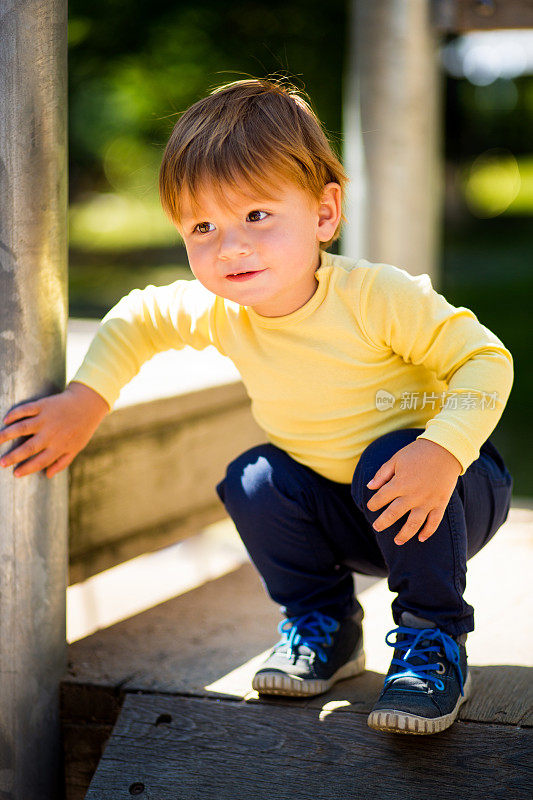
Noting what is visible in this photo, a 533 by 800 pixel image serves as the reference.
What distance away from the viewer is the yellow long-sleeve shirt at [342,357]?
1814 millimetres

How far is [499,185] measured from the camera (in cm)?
3834

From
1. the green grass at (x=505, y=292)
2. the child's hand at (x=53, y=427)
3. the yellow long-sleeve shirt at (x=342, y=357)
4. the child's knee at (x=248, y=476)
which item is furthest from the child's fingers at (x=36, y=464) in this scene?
the green grass at (x=505, y=292)

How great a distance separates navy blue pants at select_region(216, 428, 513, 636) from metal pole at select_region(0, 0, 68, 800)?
394 millimetres

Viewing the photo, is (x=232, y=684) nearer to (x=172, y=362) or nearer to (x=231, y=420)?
(x=231, y=420)

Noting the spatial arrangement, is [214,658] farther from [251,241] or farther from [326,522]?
[251,241]

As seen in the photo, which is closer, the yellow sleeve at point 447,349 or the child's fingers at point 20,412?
the yellow sleeve at point 447,349

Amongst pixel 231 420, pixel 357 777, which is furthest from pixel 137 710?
pixel 231 420

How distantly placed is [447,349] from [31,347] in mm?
773

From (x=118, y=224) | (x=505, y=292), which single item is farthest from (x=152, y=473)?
(x=118, y=224)

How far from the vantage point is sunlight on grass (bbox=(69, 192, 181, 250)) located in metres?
18.2

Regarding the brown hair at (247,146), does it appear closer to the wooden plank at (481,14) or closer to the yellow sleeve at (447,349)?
the yellow sleeve at (447,349)

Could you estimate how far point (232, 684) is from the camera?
205 centimetres

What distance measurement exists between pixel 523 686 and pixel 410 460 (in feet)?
1.80

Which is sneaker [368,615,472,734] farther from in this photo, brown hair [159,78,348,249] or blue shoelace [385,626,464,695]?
brown hair [159,78,348,249]
